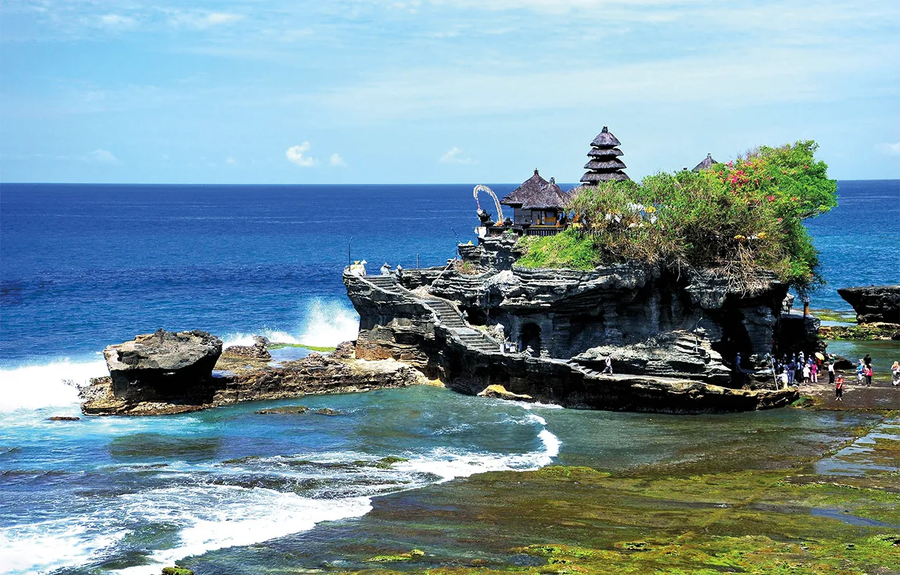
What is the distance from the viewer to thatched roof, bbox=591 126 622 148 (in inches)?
2432

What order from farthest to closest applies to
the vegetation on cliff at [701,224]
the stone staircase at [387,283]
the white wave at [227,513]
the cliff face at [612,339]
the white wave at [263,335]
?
1. the white wave at [263,335]
2. the stone staircase at [387,283]
3. the vegetation on cliff at [701,224]
4. the cliff face at [612,339]
5. the white wave at [227,513]

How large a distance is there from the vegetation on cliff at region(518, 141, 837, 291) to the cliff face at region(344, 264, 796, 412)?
51.6 inches

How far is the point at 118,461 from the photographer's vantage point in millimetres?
40875

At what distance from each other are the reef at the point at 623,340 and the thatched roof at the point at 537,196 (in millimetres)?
7989

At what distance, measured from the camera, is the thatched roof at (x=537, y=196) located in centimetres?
5997

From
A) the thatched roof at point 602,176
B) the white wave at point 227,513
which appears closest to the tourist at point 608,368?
the thatched roof at point 602,176

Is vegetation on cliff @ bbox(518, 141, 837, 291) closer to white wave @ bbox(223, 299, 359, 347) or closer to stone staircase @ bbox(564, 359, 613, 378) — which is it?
stone staircase @ bbox(564, 359, 613, 378)

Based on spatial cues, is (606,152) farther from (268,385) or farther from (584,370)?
(268,385)

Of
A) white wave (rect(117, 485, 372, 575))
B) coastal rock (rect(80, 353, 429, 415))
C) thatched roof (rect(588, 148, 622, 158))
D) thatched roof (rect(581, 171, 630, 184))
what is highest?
thatched roof (rect(588, 148, 622, 158))

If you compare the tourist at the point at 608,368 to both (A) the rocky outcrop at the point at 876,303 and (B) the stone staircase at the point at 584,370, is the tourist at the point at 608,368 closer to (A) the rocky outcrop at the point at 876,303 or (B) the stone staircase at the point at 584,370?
(B) the stone staircase at the point at 584,370

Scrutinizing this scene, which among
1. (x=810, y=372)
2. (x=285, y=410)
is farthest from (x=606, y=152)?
(x=285, y=410)

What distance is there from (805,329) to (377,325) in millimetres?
24075

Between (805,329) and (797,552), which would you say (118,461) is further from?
(805,329)

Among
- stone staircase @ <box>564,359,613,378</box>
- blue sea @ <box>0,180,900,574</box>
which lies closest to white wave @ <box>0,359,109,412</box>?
blue sea @ <box>0,180,900,574</box>
